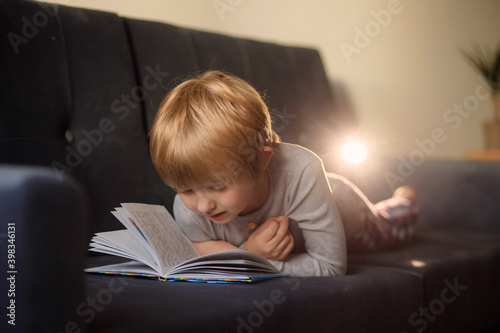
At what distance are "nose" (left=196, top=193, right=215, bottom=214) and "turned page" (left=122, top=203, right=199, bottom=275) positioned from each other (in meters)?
0.11

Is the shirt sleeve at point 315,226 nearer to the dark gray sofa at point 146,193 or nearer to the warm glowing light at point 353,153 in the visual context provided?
the dark gray sofa at point 146,193

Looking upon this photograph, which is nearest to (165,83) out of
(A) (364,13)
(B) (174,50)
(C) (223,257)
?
(B) (174,50)

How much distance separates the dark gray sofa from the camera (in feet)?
1.87

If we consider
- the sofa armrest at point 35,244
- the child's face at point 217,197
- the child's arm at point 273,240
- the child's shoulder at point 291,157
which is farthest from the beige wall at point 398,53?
the sofa armrest at point 35,244

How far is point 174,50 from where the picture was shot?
1658mm

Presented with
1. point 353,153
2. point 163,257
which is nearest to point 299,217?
point 163,257

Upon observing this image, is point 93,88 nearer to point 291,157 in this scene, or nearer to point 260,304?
point 291,157

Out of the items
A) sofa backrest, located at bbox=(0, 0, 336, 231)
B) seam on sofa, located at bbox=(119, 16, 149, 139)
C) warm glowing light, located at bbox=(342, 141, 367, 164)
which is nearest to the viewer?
Result: sofa backrest, located at bbox=(0, 0, 336, 231)

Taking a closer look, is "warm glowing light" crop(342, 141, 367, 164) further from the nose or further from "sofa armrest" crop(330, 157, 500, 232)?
the nose

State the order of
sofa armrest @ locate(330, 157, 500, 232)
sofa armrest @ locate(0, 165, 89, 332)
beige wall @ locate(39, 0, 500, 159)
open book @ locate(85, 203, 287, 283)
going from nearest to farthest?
sofa armrest @ locate(0, 165, 89, 332), open book @ locate(85, 203, 287, 283), sofa armrest @ locate(330, 157, 500, 232), beige wall @ locate(39, 0, 500, 159)

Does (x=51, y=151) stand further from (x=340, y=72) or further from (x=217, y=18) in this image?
(x=217, y=18)

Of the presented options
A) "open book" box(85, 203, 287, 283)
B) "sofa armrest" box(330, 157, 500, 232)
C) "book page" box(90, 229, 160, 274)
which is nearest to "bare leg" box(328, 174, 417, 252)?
"sofa armrest" box(330, 157, 500, 232)

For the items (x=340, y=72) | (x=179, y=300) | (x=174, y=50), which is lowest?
(x=179, y=300)

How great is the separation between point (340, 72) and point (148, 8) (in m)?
1.23
